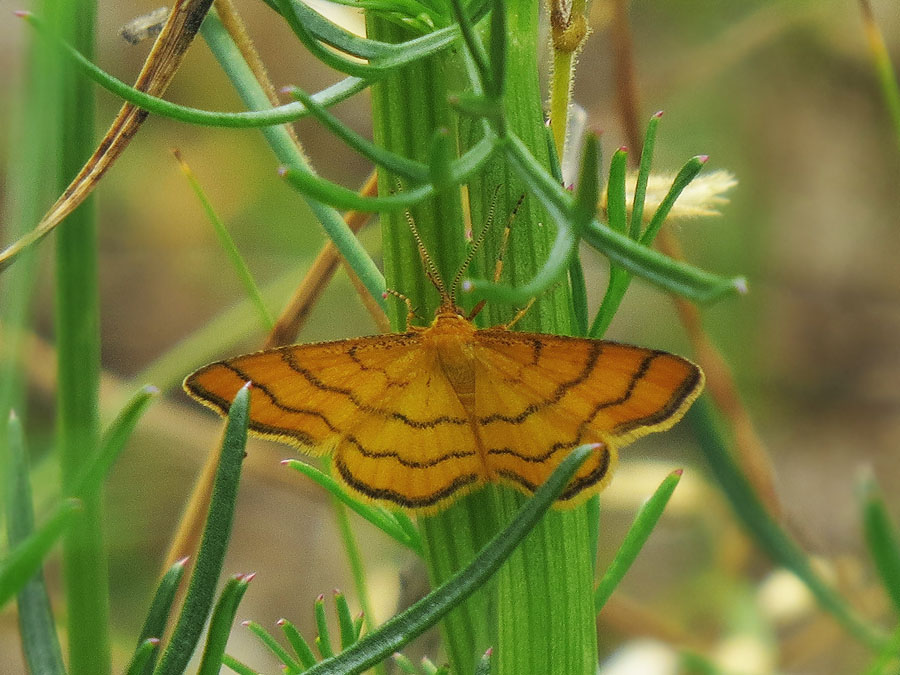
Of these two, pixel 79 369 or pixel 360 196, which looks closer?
pixel 360 196

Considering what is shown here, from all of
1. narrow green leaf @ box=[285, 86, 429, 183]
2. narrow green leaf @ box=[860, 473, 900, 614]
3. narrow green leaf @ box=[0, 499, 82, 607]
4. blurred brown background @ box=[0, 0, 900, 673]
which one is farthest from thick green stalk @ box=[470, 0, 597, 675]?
blurred brown background @ box=[0, 0, 900, 673]

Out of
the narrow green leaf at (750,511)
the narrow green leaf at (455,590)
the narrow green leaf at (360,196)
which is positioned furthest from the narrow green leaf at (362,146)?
the narrow green leaf at (750,511)

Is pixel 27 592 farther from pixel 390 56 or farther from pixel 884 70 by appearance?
pixel 884 70

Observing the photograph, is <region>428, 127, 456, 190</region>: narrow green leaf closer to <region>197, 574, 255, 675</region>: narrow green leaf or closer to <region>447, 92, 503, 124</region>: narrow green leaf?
<region>447, 92, 503, 124</region>: narrow green leaf

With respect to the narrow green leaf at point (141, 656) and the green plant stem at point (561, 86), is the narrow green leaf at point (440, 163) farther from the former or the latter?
the narrow green leaf at point (141, 656)

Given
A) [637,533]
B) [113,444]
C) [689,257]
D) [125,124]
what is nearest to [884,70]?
[637,533]

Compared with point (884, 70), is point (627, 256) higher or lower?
lower

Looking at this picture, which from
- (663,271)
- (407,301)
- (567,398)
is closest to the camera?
(663,271)
